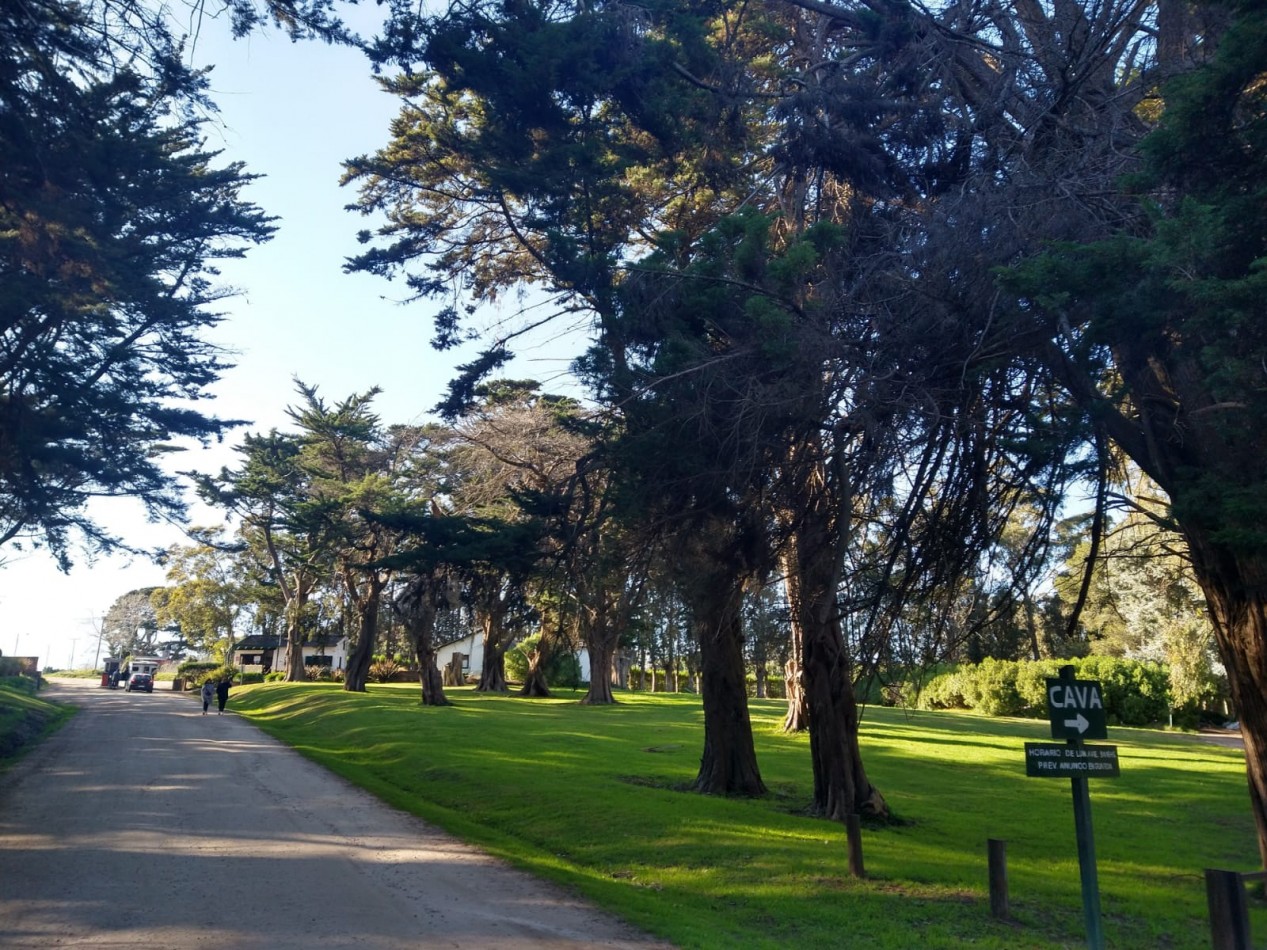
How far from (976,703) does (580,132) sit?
42829 millimetres

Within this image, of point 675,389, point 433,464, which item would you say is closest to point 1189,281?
point 675,389

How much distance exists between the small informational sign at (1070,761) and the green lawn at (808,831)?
8.00ft

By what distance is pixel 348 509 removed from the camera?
4225 centimetres

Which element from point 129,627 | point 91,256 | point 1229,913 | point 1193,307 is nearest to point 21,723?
point 91,256

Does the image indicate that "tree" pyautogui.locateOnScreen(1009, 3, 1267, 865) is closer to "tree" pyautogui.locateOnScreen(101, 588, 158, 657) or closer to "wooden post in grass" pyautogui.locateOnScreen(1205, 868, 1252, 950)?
"wooden post in grass" pyautogui.locateOnScreen(1205, 868, 1252, 950)

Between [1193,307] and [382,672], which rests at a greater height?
[1193,307]

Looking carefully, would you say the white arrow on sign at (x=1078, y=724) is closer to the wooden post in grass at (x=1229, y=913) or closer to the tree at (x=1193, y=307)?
the wooden post in grass at (x=1229, y=913)

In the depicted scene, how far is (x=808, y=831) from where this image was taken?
46.8ft

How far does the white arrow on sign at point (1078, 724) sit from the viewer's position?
762 centimetres

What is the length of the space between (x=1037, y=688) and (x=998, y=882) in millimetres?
38480

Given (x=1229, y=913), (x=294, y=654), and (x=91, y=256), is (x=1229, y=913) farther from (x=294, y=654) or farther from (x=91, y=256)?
(x=294, y=654)

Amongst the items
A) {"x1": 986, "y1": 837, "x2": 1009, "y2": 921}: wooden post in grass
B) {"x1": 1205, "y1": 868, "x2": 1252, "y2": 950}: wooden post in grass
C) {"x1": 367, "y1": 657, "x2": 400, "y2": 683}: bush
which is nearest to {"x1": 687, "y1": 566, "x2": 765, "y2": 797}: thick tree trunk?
{"x1": 986, "y1": 837, "x2": 1009, "y2": 921}: wooden post in grass

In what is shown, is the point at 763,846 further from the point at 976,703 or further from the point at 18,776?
the point at 976,703

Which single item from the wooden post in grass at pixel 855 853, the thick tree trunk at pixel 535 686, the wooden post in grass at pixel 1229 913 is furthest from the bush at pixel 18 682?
the wooden post in grass at pixel 1229 913
